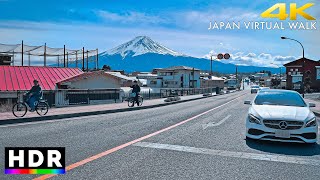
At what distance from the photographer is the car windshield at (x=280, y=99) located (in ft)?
29.8

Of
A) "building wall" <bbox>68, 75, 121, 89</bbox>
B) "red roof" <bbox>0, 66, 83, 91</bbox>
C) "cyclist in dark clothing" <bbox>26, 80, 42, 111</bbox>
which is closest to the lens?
"cyclist in dark clothing" <bbox>26, 80, 42, 111</bbox>

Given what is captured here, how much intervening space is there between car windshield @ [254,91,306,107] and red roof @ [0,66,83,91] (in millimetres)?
28140

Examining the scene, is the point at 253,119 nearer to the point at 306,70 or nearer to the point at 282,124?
the point at 282,124

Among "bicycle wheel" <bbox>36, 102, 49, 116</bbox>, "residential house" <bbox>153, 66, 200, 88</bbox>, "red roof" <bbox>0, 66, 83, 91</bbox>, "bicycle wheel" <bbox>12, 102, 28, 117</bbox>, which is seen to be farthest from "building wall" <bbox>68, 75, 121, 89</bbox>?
"residential house" <bbox>153, 66, 200, 88</bbox>

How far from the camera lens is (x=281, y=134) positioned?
7.46 metres

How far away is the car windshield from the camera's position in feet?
29.8

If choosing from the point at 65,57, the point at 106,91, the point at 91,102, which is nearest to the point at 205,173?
the point at 91,102

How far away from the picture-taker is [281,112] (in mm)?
7918

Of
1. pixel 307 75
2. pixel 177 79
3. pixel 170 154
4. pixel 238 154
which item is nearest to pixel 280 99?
pixel 238 154

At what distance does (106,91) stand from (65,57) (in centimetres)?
2294

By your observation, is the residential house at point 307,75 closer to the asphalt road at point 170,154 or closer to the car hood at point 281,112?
the car hood at point 281,112

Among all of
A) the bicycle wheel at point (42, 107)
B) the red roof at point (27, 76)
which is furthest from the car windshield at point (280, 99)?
the red roof at point (27, 76)

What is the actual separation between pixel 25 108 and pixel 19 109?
27 cm

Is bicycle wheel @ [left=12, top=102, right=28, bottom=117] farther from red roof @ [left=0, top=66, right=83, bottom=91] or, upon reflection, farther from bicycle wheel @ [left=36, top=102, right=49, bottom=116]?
red roof @ [left=0, top=66, right=83, bottom=91]
